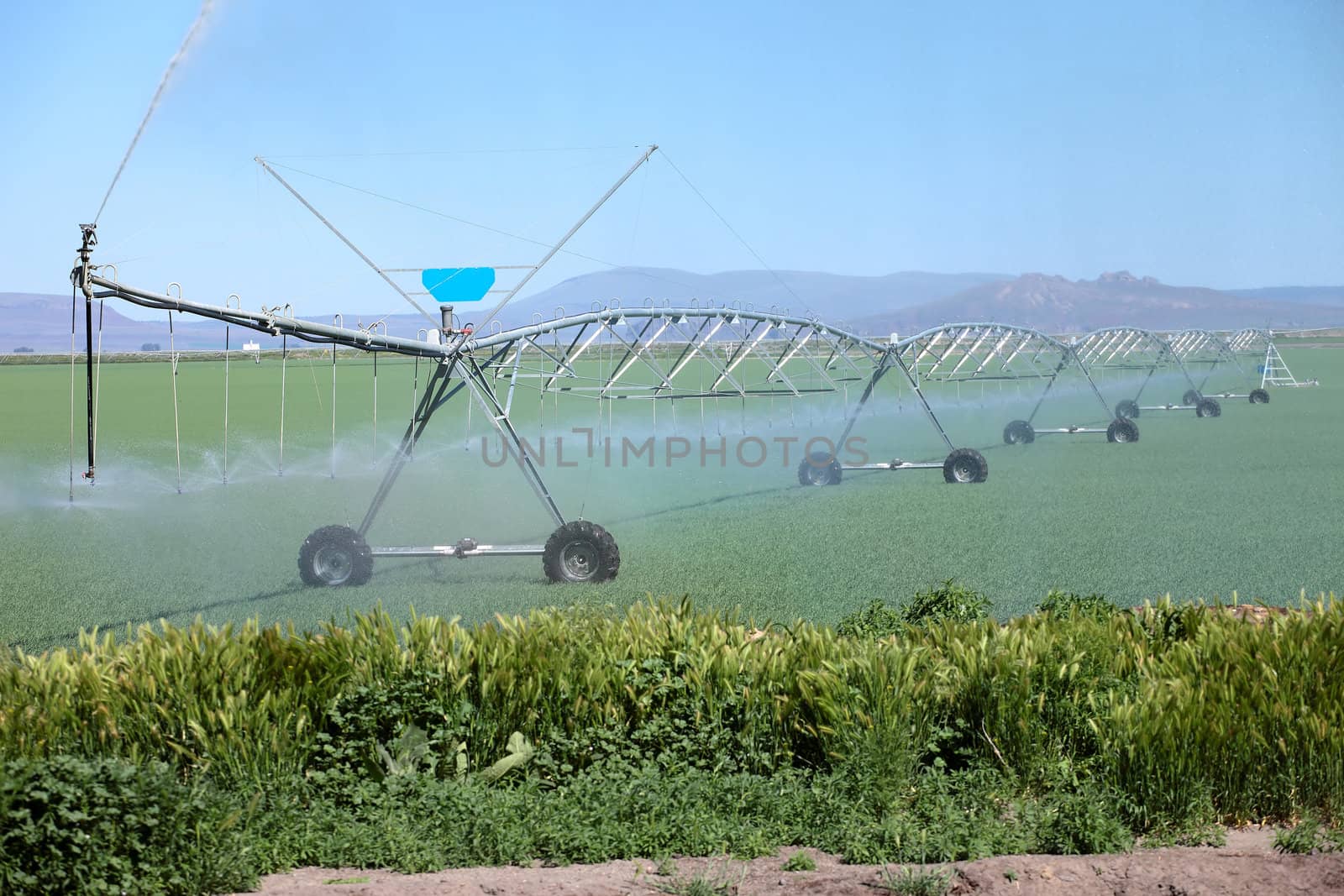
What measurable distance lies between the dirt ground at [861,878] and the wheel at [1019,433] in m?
34.0

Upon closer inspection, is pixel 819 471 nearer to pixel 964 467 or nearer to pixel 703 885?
pixel 964 467

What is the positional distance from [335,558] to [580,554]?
289 centimetres

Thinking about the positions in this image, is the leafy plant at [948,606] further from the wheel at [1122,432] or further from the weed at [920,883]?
the wheel at [1122,432]

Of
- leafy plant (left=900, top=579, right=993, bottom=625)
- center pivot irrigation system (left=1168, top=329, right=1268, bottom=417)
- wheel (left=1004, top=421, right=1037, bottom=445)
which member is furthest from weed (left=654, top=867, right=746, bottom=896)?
center pivot irrigation system (left=1168, top=329, right=1268, bottom=417)

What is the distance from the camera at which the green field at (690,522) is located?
1492 centimetres

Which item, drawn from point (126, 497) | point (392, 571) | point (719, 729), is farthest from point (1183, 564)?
point (126, 497)

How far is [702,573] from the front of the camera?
16.4 meters

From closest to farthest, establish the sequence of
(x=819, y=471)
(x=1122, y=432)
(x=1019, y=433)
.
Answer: (x=819, y=471), (x=1122, y=432), (x=1019, y=433)

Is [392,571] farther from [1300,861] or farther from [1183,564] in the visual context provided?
[1300,861]

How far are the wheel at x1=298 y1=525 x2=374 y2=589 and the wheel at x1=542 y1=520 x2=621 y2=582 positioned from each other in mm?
2135

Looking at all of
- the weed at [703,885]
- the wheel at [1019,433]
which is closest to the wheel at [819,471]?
the wheel at [1019,433]

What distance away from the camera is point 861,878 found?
568 centimetres

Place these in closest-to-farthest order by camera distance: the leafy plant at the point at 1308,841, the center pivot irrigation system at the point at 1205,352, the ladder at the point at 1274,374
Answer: the leafy plant at the point at 1308,841 < the center pivot irrigation system at the point at 1205,352 < the ladder at the point at 1274,374

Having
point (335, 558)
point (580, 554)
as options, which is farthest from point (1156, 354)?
point (335, 558)
